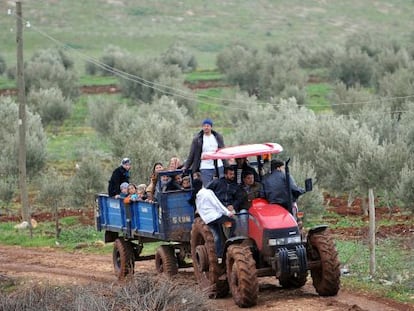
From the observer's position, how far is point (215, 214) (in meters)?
15.5

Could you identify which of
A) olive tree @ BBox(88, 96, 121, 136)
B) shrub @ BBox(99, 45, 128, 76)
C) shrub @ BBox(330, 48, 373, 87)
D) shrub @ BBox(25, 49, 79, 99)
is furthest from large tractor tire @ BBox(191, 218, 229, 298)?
shrub @ BBox(99, 45, 128, 76)

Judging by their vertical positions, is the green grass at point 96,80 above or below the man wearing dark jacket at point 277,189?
below

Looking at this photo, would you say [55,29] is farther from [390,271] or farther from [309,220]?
[390,271]

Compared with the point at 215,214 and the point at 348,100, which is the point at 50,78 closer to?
the point at 348,100

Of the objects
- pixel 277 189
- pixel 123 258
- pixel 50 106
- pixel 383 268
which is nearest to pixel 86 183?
pixel 123 258

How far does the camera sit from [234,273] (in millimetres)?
14922

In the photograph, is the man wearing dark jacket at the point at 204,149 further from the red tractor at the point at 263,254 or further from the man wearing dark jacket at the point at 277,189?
the man wearing dark jacket at the point at 277,189

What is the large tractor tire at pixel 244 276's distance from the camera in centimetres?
1468

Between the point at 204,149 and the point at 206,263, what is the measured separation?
2.44 meters

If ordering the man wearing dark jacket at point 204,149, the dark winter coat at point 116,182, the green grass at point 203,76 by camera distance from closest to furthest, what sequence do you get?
the man wearing dark jacket at point 204,149 → the dark winter coat at point 116,182 → the green grass at point 203,76

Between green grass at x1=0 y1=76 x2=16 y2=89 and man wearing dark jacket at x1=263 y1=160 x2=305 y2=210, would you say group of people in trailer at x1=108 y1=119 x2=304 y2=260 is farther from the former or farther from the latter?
green grass at x1=0 y1=76 x2=16 y2=89

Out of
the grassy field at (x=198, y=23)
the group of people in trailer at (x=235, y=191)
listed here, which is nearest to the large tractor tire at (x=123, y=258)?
the group of people in trailer at (x=235, y=191)

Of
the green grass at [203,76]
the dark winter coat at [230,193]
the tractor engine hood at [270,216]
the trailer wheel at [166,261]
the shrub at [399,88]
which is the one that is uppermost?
the dark winter coat at [230,193]

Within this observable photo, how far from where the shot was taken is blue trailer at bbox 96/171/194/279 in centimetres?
1725
